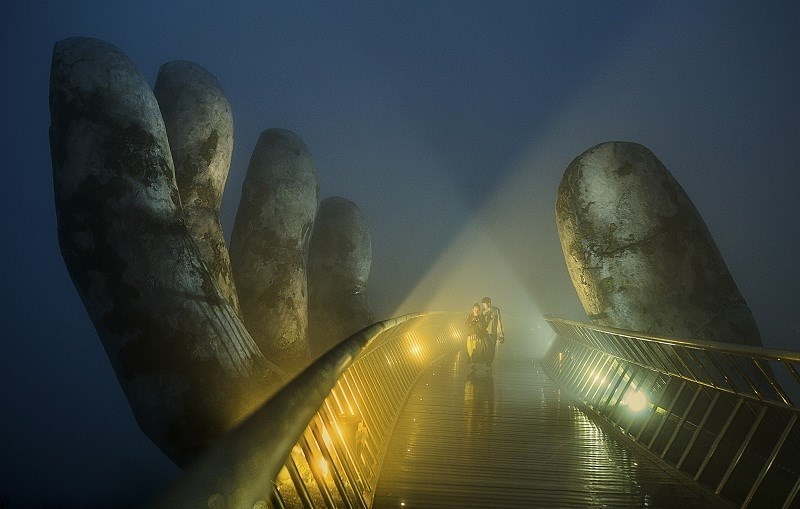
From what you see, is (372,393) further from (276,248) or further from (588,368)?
(276,248)

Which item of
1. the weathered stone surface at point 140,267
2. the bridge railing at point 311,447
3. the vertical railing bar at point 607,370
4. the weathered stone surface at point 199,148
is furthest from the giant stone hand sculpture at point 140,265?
the vertical railing bar at point 607,370

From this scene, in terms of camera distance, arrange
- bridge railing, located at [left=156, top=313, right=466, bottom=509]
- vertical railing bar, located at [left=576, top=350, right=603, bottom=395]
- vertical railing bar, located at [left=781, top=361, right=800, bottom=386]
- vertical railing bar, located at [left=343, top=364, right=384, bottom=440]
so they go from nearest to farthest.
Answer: bridge railing, located at [left=156, top=313, right=466, bottom=509] → vertical railing bar, located at [left=781, top=361, right=800, bottom=386] → vertical railing bar, located at [left=343, top=364, right=384, bottom=440] → vertical railing bar, located at [left=576, top=350, right=603, bottom=395]

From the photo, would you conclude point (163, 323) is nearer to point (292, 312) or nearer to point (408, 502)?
point (408, 502)

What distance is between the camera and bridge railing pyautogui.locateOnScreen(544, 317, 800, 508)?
5.60 m

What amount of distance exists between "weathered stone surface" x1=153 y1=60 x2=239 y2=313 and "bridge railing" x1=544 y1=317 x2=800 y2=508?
301 inches

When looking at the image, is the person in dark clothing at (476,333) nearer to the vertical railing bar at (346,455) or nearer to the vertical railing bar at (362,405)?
the vertical railing bar at (362,405)

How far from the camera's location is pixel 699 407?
35.5 feet

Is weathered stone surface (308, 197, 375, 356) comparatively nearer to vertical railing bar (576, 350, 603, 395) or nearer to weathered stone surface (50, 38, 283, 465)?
vertical railing bar (576, 350, 603, 395)

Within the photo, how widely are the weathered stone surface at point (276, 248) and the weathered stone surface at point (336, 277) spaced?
12.8ft

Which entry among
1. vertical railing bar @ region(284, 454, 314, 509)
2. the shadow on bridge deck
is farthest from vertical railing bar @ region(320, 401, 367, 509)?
vertical railing bar @ region(284, 454, 314, 509)

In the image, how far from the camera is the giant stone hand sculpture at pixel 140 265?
363 inches

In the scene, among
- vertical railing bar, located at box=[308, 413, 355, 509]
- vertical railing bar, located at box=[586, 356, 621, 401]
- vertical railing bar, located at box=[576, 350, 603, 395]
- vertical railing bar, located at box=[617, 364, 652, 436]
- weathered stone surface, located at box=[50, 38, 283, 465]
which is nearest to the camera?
vertical railing bar, located at box=[308, 413, 355, 509]

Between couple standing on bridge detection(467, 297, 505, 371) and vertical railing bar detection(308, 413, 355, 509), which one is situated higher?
vertical railing bar detection(308, 413, 355, 509)

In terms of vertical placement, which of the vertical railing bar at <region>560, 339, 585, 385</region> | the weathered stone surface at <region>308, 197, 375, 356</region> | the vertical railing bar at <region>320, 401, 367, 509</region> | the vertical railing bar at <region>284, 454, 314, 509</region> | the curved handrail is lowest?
the weathered stone surface at <region>308, 197, 375, 356</region>
